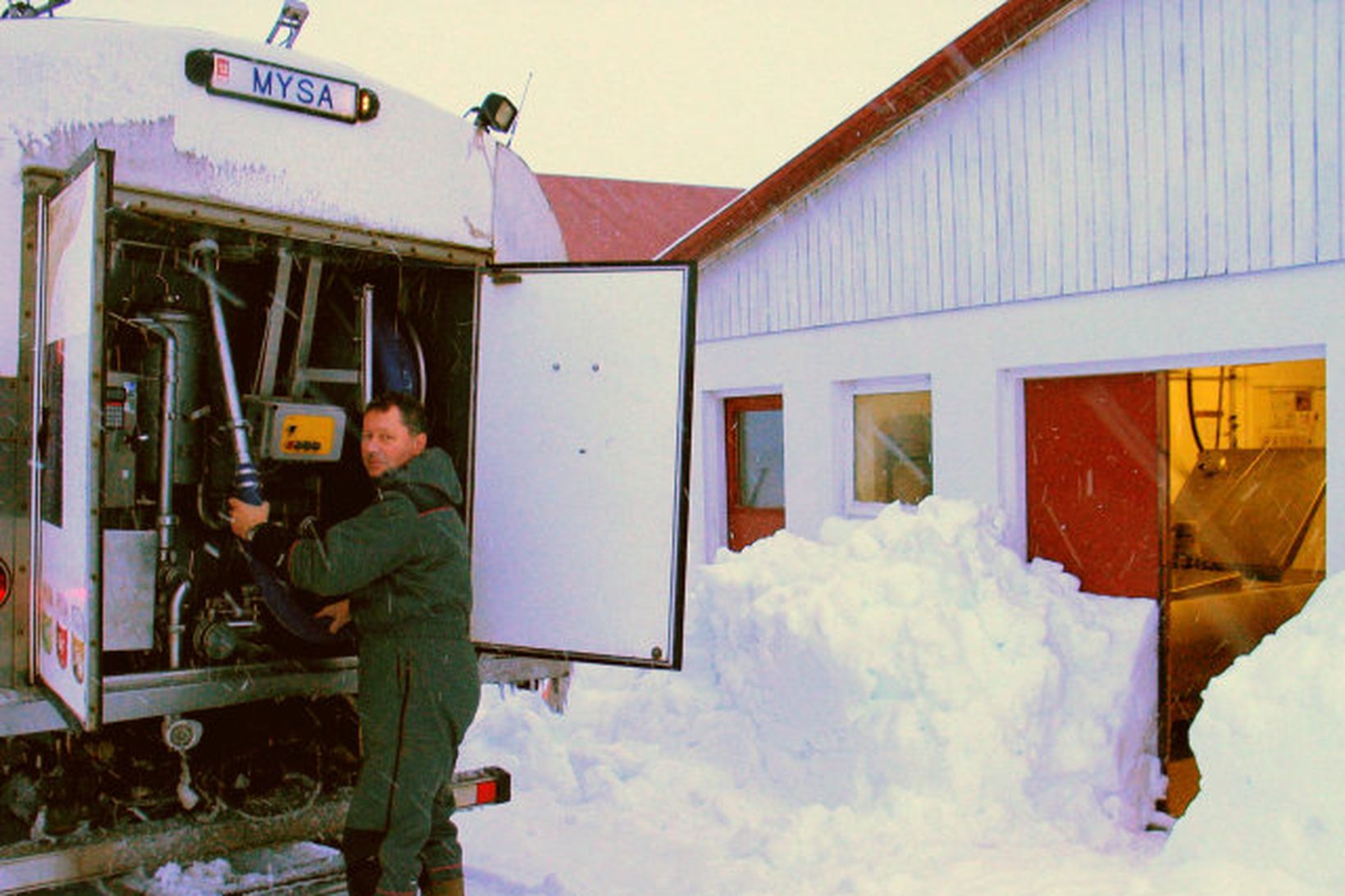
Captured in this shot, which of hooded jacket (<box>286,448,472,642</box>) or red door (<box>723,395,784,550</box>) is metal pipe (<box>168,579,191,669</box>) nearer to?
hooded jacket (<box>286,448,472,642</box>)

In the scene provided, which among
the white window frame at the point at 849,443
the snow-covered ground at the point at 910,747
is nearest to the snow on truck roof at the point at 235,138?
the snow-covered ground at the point at 910,747

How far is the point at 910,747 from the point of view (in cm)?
645

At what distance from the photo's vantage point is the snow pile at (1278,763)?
4516 mm

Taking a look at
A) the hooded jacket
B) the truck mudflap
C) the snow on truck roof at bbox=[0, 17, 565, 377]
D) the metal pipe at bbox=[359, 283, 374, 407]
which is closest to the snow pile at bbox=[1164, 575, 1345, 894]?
the truck mudflap

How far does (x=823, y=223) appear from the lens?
9445 mm

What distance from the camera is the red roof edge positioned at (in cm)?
775

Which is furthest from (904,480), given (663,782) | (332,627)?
(332,627)

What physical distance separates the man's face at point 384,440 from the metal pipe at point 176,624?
96 cm

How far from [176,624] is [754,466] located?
6.95 meters

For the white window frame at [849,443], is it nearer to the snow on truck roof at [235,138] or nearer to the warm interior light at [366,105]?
the snow on truck roof at [235,138]

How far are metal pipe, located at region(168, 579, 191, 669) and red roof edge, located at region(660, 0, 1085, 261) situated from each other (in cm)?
472

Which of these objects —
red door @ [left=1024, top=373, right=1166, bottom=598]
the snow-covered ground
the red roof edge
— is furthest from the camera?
the red roof edge

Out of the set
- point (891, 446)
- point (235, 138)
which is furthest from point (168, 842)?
point (891, 446)

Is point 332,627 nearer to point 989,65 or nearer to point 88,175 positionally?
point 88,175
